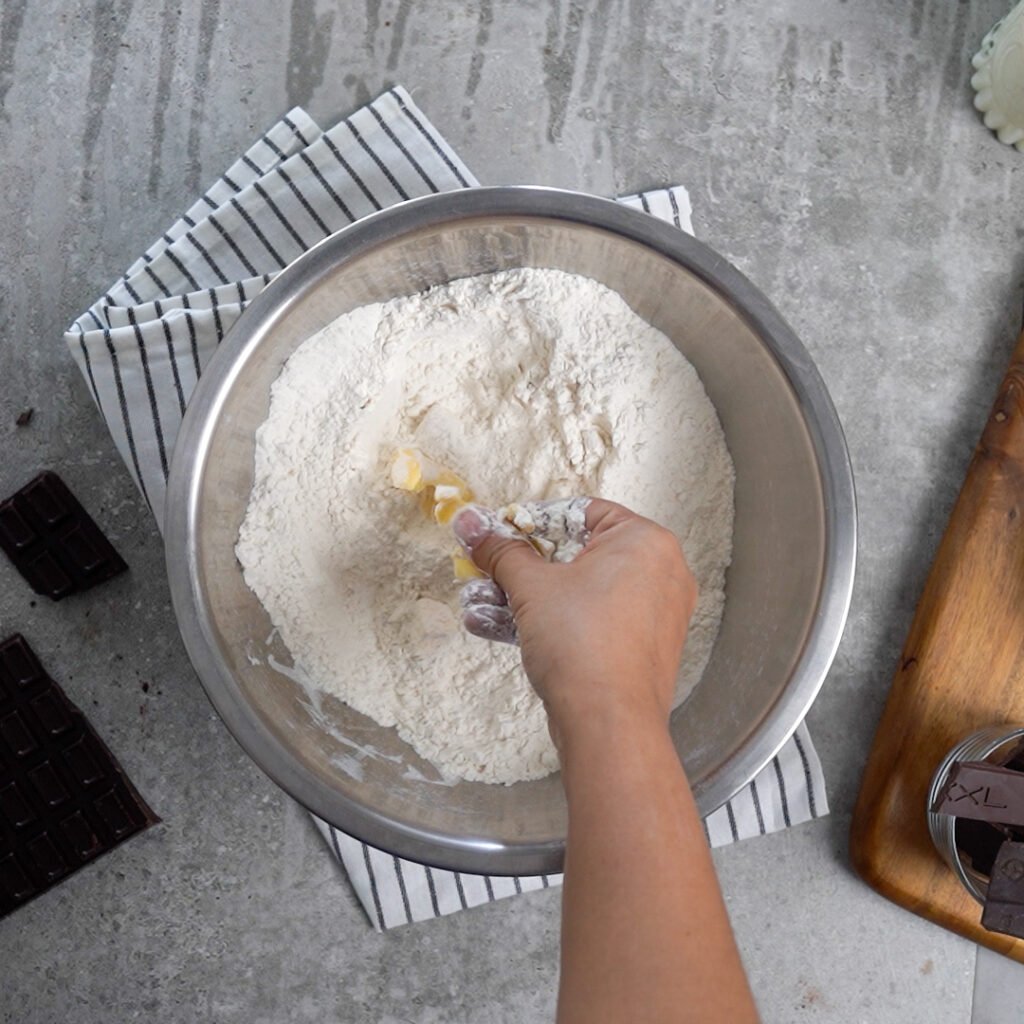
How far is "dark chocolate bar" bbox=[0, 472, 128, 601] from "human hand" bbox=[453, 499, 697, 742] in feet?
1.84

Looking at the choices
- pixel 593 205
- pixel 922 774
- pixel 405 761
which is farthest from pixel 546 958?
pixel 593 205

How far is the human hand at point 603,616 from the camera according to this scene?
62cm

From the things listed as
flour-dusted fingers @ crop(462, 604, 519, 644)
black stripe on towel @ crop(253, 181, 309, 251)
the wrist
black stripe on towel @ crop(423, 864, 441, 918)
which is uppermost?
black stripe on towel @ crop(253, 181, 309, 251)

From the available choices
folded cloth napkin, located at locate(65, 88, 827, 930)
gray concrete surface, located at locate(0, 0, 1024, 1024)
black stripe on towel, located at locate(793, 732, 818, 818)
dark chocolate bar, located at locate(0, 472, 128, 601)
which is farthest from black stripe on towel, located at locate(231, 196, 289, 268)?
black stripe on towel, located at locate(793, 732, 818, 818)

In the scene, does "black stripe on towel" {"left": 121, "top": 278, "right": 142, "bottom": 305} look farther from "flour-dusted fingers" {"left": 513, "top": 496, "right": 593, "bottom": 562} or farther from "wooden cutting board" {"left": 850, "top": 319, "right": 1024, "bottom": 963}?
"wooden cutting board" {"left": 850, "top": 319, "right": 1024, "bottom": 963}

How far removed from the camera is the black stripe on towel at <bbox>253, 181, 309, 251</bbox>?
1109 mm

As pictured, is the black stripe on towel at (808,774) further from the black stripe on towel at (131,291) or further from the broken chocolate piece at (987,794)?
the black stripe on towel at (131,291)

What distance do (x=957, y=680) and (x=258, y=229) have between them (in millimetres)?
988

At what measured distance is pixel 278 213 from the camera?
112 centimetres

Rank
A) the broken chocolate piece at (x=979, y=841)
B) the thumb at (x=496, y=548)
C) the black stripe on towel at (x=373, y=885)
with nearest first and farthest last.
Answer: the thumb at (x=496, y=548), the broken chocolate piece at (x=979, y=841), the black stripe on towel at (x=373, y=885)

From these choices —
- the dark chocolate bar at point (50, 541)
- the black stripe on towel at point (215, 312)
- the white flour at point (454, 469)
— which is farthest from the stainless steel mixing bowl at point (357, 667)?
the dark chocolate bar at point (50, 541)

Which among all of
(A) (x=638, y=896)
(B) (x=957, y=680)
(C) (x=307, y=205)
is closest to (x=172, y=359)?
(C) (x=307, y=205)

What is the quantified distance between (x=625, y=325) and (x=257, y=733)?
0.55m

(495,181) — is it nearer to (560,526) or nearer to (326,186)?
(326,186)
